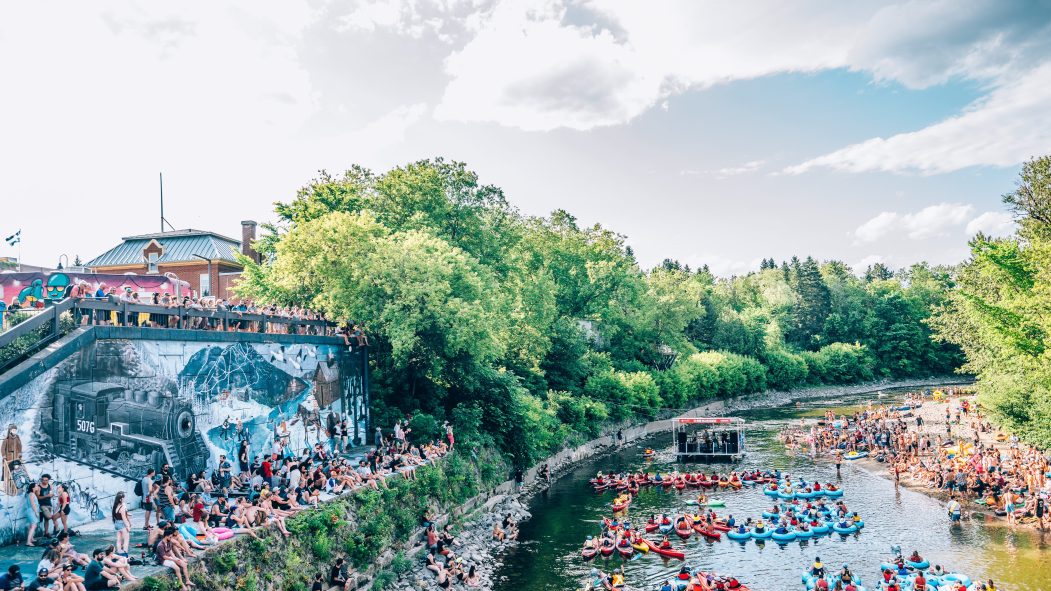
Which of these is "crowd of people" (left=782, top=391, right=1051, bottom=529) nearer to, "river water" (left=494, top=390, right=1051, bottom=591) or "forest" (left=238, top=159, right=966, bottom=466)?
"river water" (left=494, top=390, right=1051, bottom=591)

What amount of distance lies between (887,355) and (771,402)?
106 ft

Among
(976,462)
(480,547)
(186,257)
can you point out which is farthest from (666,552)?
(186,257)

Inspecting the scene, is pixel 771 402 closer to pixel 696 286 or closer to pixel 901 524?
pixel 696 286

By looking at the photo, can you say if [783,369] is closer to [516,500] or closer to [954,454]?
[954,454]

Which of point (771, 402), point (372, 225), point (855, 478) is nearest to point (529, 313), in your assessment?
point (372, 225)

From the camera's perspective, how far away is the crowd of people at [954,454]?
3216 centimetres

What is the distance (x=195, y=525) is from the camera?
17.7m

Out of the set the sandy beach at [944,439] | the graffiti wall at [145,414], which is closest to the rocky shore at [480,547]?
the graffiti wall at [145,414]

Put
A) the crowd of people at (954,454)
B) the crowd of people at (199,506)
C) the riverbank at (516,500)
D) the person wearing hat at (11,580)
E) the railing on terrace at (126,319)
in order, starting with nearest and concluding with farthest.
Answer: the person wearing hat at (11,580)
the crowd of people at (199,506)
the railing on terrace at (126,319)
the riverbank at (516,500)
the crowd of people at (954,454)

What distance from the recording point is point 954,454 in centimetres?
4388

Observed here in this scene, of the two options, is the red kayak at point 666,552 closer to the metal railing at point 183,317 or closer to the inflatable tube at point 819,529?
the inflatable tube at point 819,529

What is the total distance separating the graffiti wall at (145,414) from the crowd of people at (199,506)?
16.2 inches

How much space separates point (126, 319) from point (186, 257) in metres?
34.2

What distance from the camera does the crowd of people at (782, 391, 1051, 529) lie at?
3216cm
